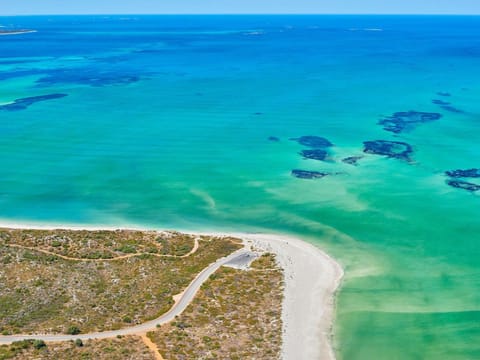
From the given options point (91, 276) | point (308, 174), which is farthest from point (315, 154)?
point (91, 276)

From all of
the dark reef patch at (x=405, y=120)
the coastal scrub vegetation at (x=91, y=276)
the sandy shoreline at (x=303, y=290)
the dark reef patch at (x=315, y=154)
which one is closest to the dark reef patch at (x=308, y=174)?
the dark reef patch at (x=315, y=154)

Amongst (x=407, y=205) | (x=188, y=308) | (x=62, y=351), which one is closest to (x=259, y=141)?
(x=407, y=205)

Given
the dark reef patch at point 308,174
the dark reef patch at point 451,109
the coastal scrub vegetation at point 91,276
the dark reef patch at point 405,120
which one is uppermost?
the dark reef patch at point 451,109

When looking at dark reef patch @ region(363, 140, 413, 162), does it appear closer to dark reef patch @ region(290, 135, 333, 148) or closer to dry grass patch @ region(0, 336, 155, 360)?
dark reef patch @ region(290, 135, 333, 148)

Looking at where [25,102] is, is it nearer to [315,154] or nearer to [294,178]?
[315,154]

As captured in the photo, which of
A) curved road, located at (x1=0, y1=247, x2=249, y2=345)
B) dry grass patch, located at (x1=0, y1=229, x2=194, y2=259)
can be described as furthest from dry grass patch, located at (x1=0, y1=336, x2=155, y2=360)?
dry grass patch, located at (x1=0, y1=229, x2=194, y2=259)

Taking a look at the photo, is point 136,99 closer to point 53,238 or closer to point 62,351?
point 53,238

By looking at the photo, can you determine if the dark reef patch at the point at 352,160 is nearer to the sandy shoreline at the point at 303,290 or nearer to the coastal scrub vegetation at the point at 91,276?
the sandy shoreline at the point at 303,290
